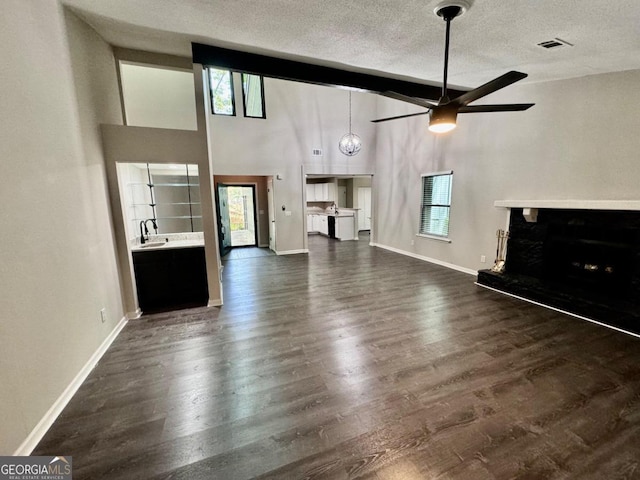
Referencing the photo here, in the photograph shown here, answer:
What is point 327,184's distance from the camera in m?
10.8

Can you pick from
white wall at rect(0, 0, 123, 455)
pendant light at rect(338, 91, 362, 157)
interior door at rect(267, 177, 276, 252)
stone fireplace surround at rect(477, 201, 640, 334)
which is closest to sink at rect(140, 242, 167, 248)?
white wall at rect(0, 0, 123, 455)

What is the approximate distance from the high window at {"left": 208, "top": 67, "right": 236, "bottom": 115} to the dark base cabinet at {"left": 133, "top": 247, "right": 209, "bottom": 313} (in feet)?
13.8

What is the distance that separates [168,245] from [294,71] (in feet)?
9.91

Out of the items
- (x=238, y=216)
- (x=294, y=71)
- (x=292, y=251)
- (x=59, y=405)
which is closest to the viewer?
(x=59, y=405)

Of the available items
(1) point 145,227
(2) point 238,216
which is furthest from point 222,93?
(1) point 145,227

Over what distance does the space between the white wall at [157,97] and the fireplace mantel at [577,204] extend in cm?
594

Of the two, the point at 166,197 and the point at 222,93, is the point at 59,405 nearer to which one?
the point at 166,197

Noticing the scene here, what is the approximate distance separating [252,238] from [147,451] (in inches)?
300

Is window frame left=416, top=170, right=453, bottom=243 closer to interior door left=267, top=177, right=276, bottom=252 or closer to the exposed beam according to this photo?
the exposed beam

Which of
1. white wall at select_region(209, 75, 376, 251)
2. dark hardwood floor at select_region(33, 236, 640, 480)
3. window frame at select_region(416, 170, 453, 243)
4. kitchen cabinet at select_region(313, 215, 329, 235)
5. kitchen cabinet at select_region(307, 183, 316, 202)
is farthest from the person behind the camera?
kitchen cabinet at select_region(307, 183, 316, 202)

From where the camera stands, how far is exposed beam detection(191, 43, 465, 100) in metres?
3.18

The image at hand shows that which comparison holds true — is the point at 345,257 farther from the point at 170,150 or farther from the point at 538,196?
the point at 170,150

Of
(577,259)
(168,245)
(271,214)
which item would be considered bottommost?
(577,259)

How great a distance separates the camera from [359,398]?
2111mm
